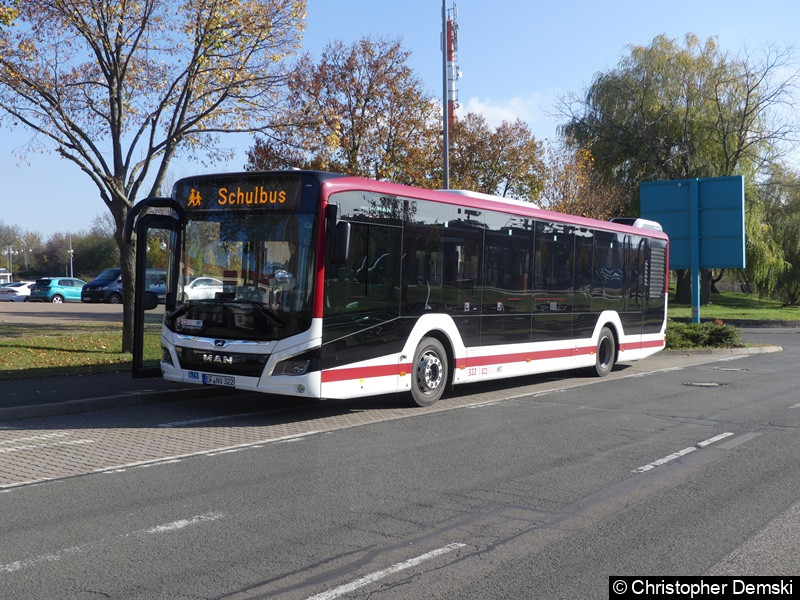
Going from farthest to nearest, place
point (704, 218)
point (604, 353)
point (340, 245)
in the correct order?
1. point (704, 218)
2. point (604, 353)
3. point (340, 245)

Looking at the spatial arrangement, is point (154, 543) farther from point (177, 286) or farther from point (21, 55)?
point (21, 55)

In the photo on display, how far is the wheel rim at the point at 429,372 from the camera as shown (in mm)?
11711

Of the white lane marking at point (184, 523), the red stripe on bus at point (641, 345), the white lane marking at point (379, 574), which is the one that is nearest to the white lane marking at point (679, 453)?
the white lane marking at point (379, 574)

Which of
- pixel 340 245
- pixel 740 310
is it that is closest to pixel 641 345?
pixel 340 245

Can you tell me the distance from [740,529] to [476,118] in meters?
30.4

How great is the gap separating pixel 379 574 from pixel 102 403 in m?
7.36

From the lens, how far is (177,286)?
1100cm

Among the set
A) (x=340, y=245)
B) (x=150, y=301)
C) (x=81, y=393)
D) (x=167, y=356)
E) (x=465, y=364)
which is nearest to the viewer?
(x=340, y=245)

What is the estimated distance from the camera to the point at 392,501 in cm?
654

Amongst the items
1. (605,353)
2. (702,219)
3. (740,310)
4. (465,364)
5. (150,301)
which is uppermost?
(702,219)

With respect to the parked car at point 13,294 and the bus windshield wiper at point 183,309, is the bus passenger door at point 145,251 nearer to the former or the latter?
the bus windshield wiper at point 183,309

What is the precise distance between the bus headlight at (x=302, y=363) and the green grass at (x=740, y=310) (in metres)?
27.3

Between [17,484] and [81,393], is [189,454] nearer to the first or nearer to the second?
[17,484]

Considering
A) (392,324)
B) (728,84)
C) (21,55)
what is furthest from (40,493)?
(728,84)
